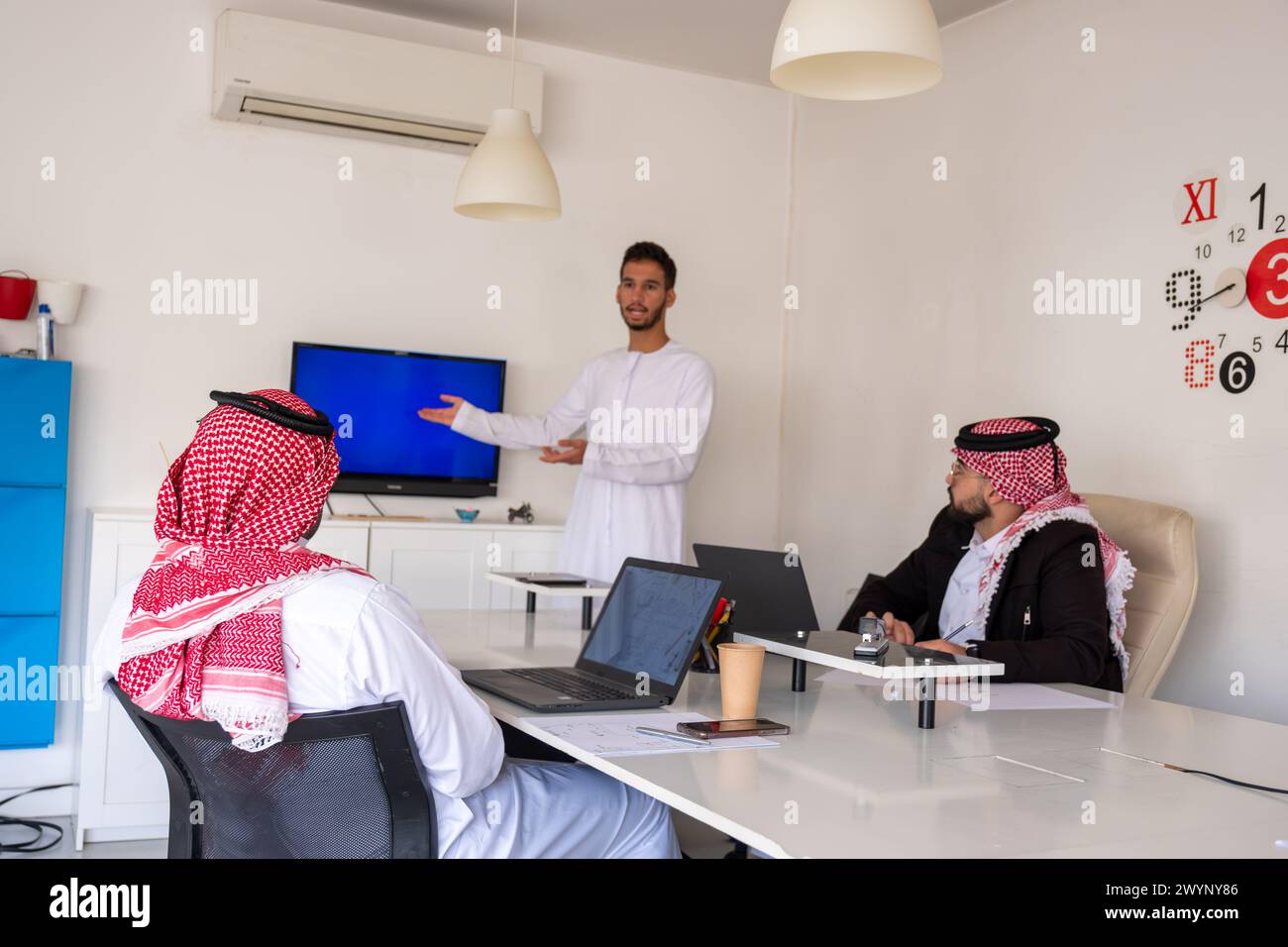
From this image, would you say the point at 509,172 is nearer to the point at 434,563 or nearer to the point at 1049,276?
the point at 434,563

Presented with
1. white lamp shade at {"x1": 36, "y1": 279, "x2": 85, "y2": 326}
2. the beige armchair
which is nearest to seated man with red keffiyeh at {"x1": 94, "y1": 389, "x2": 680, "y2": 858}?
the beige armchair

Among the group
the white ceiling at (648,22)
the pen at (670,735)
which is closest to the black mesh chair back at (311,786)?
the pen at (670,735)

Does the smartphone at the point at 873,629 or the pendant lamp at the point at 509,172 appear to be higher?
the pendant lamp at the point at 509,172

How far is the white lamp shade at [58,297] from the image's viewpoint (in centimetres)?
432

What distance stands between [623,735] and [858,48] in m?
1.33

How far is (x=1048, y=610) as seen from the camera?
9.53ft

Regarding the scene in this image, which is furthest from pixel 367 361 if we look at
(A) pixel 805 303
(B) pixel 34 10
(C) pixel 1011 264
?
(C) pixel 1011 264

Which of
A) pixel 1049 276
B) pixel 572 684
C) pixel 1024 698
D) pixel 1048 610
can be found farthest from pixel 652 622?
pixel 1049 276

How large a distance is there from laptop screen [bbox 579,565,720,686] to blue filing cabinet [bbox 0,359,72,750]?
2.47 metres

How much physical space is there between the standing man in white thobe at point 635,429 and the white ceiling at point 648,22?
42.9 inches

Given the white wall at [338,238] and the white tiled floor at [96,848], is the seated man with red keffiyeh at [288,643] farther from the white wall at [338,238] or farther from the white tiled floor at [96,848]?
the white wall at [338,238]

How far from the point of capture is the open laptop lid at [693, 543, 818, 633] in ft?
8.97

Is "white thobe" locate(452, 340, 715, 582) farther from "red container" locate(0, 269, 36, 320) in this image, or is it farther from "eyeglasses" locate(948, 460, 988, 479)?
"red container" locate(0, 269, 36, 320)

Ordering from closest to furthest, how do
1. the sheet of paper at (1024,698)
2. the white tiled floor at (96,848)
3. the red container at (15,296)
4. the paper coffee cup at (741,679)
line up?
the paper coffee cup at (741,679) → the sheet of paper at (1024,698) → the white tiled floor at (96,848) → the red container at (15,296)
